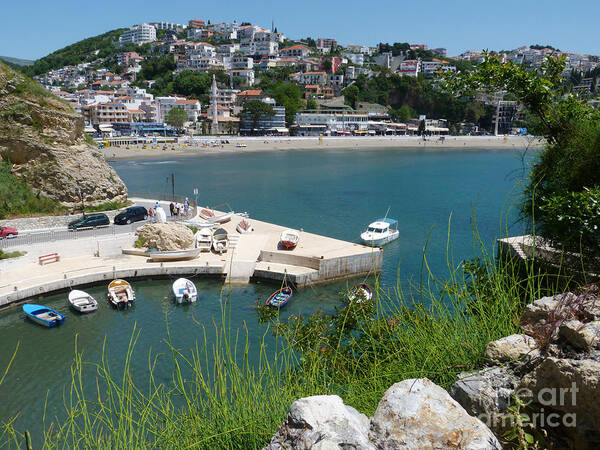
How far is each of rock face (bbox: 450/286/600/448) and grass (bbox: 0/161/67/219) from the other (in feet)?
67.8

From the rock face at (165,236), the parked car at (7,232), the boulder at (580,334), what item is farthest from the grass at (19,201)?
the boulder at (580,334)

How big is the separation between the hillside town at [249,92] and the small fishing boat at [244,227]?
60.8 meters

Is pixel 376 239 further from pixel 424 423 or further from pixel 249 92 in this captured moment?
pixel 249 92

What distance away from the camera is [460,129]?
10638cm

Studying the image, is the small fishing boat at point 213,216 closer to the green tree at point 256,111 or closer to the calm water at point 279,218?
the calm water at point 279,218

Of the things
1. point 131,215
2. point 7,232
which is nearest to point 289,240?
point 131,215

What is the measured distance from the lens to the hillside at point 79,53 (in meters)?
163

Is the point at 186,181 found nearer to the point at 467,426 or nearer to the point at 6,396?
the point at 6,396

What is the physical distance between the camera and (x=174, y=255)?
17328 millimetres

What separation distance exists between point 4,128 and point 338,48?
553 ft

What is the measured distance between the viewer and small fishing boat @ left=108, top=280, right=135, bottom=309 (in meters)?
14.2

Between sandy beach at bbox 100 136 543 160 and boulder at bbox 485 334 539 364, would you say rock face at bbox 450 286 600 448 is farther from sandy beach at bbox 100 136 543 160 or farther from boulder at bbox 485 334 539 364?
sandy beach at bbox 100 136 543 160

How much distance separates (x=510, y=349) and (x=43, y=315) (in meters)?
13.6

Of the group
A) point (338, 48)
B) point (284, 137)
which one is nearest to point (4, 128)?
point (284, 137)
